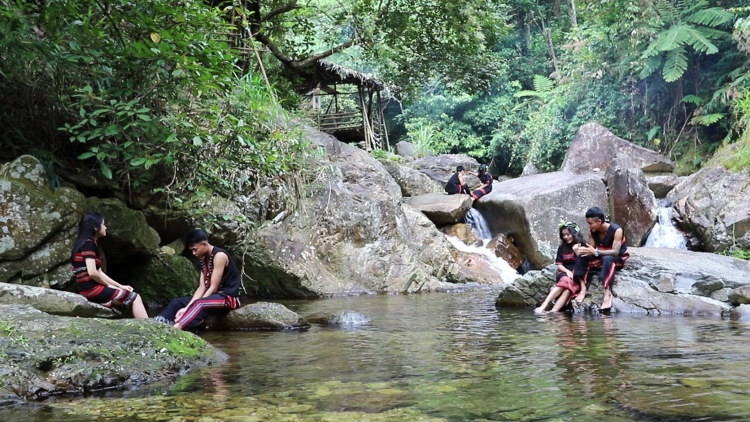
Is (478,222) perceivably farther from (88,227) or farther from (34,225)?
(88,227)

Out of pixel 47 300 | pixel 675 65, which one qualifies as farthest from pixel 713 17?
pixel 47 300

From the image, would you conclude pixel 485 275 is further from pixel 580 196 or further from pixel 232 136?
pixel 232 136

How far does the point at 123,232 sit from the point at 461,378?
18.6 ft

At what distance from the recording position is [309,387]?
3.96 meters

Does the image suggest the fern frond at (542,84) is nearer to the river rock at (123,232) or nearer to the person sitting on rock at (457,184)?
the person sitting on rock at (457,184)

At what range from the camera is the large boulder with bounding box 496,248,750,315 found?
313 inches

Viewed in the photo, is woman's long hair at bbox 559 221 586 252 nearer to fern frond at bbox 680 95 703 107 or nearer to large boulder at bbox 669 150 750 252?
large boulder at bbox 669 150 750 252

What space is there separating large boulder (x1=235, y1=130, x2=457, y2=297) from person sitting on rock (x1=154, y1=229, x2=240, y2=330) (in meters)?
2.94

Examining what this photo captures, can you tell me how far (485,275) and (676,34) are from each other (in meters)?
10.4

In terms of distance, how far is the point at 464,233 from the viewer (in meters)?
15.8

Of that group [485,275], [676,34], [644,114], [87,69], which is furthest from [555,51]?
[87,69]

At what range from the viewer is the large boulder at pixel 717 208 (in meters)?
13.9

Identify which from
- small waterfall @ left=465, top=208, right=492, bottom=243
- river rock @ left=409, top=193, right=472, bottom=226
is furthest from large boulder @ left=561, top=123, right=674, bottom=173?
river rock @ left=409, top=193, right=472, bottom=226

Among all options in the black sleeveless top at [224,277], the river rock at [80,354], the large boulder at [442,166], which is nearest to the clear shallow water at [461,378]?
the river rock at [80,354]
